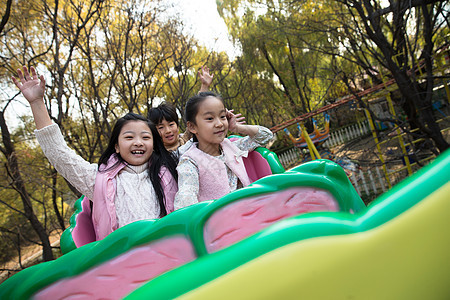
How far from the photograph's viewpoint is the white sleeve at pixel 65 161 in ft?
4.68

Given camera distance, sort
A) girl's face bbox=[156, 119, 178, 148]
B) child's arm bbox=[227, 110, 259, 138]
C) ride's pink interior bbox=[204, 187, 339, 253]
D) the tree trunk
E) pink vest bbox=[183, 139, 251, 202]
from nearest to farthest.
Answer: ride's pink interior bbox=[204, 187, 339, 253] → pink vest bbox=[183, 139, 251, 202] → child's arm bbox=[227, 110, 259, 138] → girl's face bbox=[156, 119, 178, 148] → the tree trunk

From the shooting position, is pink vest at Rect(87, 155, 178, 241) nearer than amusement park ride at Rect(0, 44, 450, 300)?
No

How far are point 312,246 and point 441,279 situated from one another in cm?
18

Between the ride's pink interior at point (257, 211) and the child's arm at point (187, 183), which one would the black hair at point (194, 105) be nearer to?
the child's arm at point (187, 183)

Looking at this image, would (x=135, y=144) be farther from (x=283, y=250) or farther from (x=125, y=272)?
(x=283, y=250)

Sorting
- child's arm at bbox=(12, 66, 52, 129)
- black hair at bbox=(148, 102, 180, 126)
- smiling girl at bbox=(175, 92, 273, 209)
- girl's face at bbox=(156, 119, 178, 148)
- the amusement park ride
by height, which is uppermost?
child's arm at bbox=(12, 66, 52, 129)

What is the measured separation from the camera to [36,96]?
146 cm

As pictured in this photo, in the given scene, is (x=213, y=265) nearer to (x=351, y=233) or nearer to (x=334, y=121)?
(x=351, y=233)

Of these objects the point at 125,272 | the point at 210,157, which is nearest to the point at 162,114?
the point at 210,157

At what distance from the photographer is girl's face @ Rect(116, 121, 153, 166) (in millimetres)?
1564

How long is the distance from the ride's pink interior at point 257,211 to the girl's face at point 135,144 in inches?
40.5

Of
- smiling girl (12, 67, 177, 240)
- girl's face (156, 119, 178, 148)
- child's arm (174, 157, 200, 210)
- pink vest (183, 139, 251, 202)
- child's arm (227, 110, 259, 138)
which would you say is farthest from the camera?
girl's face (156, 119, 178, 148)

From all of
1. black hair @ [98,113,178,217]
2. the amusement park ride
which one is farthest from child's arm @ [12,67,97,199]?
the amusement park ride

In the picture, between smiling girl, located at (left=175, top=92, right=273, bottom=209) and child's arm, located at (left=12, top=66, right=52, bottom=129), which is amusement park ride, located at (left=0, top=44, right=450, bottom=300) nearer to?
smiling girl, located at (left=175, top=92, right=273, bottom=209)
